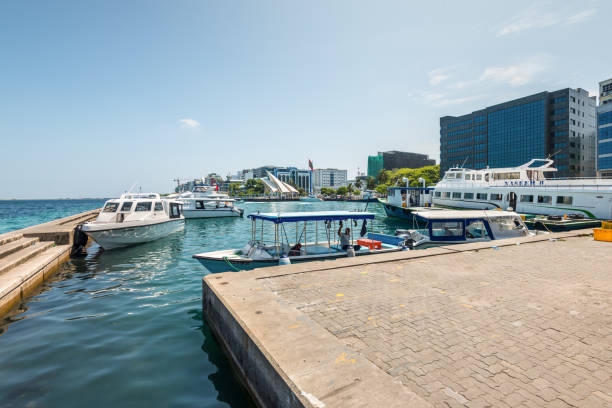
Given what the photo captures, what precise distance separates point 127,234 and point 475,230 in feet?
74.3

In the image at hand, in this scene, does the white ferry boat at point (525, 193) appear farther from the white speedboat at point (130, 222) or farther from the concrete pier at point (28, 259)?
the concrete pier at point (28, 259)

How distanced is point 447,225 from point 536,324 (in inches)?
449


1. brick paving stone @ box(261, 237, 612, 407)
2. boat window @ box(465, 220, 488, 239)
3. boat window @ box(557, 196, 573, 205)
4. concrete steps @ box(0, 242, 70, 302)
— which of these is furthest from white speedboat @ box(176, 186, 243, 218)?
brick paving stone @ box(261, 237, 612, 407)

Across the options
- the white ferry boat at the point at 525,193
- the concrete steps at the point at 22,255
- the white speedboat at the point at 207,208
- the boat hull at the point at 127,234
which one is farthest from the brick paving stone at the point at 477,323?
the white speedboat at the point at 207,208

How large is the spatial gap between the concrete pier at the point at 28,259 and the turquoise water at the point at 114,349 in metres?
0.56

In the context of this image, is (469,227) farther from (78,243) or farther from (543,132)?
(543,132)

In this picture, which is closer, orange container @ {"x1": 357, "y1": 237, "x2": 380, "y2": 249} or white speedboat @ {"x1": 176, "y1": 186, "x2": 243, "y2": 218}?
orange container @ {"x1": 357, "y1": 237, "x2": 380, "y2": 249}

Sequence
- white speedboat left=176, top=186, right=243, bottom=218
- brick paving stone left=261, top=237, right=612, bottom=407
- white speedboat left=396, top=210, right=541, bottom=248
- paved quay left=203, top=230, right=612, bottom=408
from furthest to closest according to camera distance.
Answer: white speedboat left=176, top=186, right=243, bottom=218, white speedboat left=396, top=210, right=541, bottom=248, brick paving stone left=261, top=237, right=612, bottom=407, paved quay left=203, top=230, right=612, bottom=408

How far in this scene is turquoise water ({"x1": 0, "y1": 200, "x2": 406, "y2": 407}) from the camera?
5.96 meters

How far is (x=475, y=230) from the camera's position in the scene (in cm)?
1728

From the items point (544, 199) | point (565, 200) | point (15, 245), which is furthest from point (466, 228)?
point (15, 245)

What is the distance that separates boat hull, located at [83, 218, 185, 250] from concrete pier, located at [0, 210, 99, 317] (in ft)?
5.36

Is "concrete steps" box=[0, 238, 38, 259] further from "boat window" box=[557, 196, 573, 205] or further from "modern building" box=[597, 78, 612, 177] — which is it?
"modern building" box=[597, 78, 612, 177]

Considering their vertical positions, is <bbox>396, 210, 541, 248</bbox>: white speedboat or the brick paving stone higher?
<bbox>396, 210, 541, 248</bbox>: white speedboat
